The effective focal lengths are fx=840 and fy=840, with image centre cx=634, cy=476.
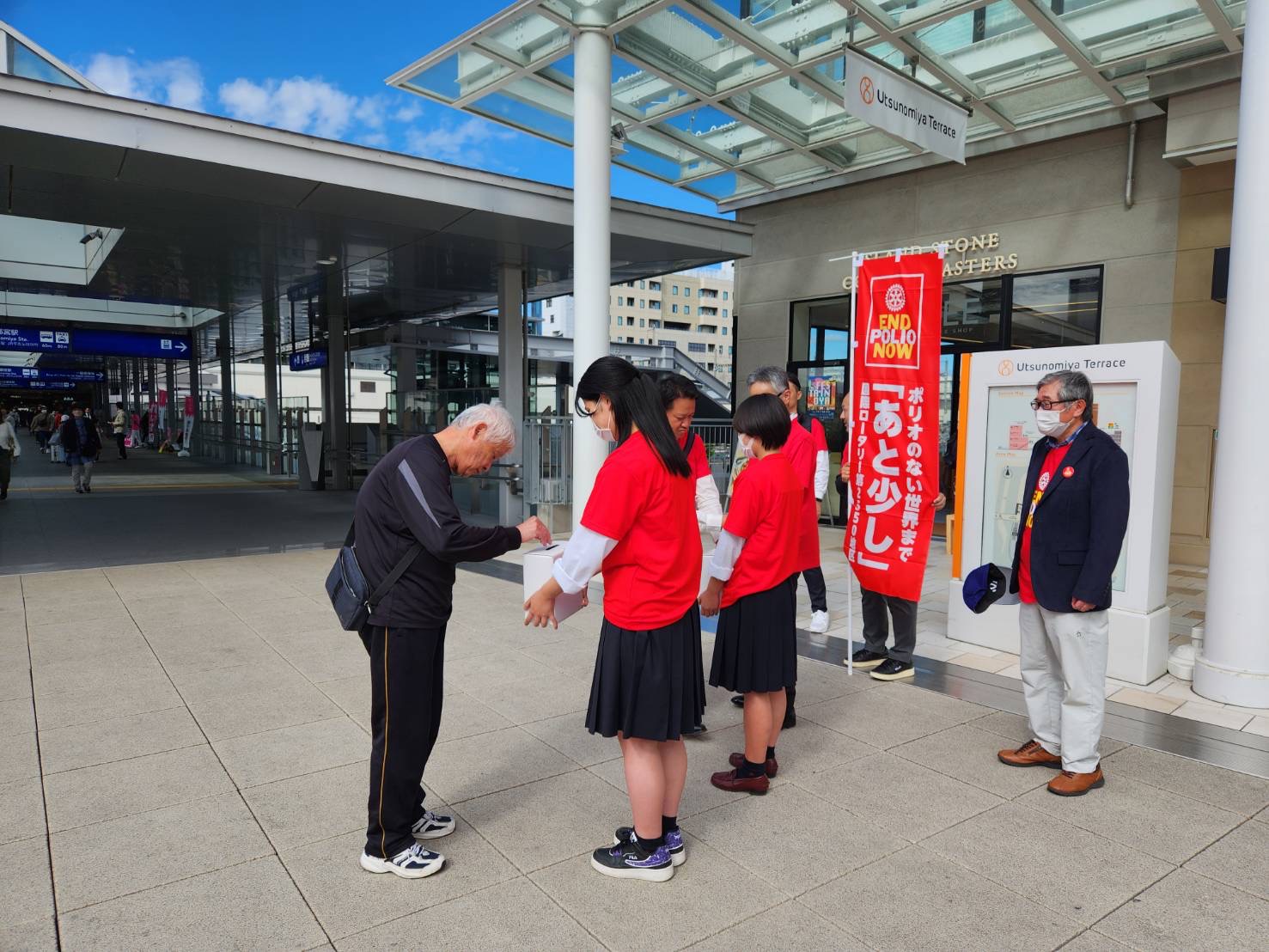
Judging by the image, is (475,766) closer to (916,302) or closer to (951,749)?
(951,749)

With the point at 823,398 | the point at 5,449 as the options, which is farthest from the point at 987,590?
the point at 5,449

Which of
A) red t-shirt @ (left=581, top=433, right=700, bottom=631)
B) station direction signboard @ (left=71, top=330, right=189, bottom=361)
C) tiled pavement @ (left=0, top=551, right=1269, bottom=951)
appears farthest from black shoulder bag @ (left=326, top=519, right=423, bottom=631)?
station direction signboard @ (left=71, top=330, right=189, bottom=361)

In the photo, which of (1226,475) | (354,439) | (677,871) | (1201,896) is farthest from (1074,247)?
(354,439)

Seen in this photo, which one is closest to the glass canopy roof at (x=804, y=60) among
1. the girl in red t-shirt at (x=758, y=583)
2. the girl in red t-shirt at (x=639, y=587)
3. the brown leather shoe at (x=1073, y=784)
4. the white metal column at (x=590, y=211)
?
the white metal column at (x=590, y=211)

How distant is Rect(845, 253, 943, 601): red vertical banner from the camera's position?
4.73m

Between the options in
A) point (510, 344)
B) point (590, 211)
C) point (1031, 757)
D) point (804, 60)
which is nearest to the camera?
point (1031, 757)

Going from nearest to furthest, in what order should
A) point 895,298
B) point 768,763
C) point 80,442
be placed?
point 768,763, point 895,298, point 80,442

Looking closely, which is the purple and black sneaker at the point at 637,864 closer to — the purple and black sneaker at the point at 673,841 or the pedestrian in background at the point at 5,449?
the purple and black sneaker at the point at 673,841

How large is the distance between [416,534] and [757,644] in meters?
1.43

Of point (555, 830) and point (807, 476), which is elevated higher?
point (807, 476)

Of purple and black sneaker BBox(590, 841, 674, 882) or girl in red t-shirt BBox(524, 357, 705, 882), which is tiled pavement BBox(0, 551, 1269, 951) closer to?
purple and black sneaker BBox(590, 841, 674, 882)

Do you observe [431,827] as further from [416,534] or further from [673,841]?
[416,534]

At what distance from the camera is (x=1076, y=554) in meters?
3.33

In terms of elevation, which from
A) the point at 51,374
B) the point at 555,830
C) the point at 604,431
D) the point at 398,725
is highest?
the point at 51,374
